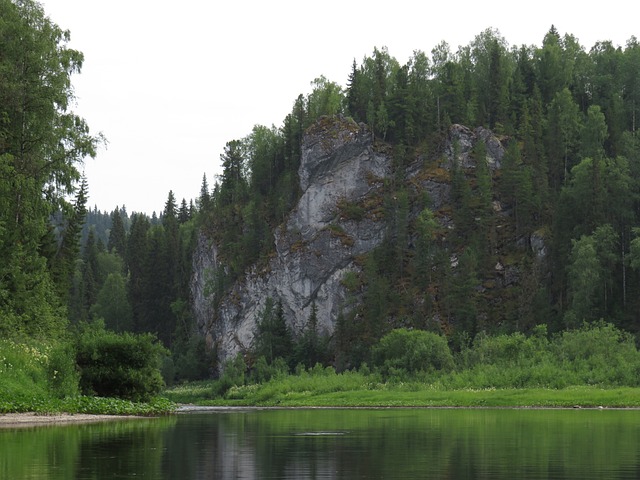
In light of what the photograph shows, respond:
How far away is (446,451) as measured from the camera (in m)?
27.4

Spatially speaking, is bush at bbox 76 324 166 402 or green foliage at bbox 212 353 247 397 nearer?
bush at bbox 76 324 166 402

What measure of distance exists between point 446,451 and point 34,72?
43636 mm

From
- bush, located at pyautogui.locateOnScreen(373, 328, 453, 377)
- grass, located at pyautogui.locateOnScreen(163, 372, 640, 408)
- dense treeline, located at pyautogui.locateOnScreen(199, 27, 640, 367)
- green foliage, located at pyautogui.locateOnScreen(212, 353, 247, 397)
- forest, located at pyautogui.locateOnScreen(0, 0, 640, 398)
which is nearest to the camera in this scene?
grass, located at pyautogui.locateOnScreen(163, 372, 640, 408)

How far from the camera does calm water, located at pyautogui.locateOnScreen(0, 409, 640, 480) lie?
21.5 metres

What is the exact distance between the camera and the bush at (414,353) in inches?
3967

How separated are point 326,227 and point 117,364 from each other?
9804cm

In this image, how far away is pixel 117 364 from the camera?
177ft

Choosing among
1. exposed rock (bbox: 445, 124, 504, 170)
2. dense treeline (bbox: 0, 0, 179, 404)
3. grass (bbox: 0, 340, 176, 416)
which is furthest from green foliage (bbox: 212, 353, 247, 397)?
grass (bbox: 0, 340, 176, 416)

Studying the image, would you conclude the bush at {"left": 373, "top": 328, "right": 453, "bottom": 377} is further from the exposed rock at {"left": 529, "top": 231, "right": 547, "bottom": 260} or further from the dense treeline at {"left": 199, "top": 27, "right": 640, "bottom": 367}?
the exposed rock at {"left": 529, "top": 231, "right": 547, "bottom": 260}

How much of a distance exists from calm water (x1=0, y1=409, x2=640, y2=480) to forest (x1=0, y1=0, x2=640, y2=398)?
31.0 meters

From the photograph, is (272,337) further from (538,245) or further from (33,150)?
(33,150)

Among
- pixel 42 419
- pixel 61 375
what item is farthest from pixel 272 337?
pixel 42 419

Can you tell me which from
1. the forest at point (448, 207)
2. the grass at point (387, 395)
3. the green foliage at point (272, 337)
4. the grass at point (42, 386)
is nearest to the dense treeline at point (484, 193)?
the forest at point (448, 207)

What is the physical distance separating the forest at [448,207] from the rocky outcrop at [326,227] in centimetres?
264
